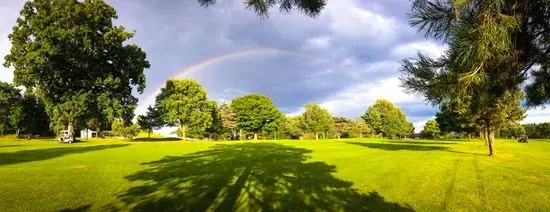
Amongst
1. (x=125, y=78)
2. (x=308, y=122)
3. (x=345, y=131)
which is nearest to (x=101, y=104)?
(x=125, y=78)

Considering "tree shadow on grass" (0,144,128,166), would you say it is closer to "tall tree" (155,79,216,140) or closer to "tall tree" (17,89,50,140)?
"tall tree" (155,79,216,140)

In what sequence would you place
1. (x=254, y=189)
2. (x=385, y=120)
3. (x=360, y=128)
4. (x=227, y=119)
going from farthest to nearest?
(x=385, y=120) < (x=360, y=128) < (x=227, y=119) < (x=254, y=189)

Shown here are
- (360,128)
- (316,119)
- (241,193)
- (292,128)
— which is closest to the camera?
(241,193)

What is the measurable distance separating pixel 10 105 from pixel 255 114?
56.2 metres

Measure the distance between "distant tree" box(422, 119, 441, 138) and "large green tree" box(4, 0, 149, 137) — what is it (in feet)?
376

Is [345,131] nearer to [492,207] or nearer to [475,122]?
[475,122]

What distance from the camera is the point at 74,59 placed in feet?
135

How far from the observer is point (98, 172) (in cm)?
1669

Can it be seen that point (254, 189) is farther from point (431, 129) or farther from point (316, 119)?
point (431, 129)

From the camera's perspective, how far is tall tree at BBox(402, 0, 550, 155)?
17.1 feet

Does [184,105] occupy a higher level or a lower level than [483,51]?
higher

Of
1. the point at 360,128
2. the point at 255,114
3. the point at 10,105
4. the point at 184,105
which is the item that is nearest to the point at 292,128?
the point at 255,114

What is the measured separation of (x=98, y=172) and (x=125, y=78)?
3380 centimetres

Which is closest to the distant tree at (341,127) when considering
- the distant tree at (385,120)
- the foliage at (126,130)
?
the distant tree at (385,120)
